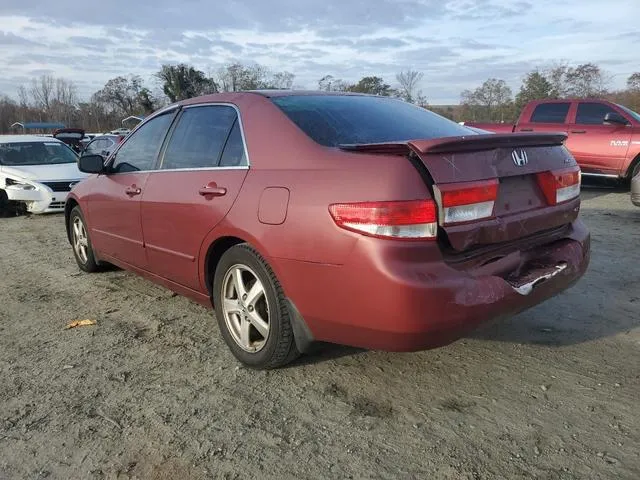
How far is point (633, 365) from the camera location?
3211mm

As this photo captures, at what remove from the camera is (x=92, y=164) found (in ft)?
15.4

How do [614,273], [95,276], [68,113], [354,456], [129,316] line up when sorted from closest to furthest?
1. [354,456]
2. [129,316]
3. [614,273]
4. [95,276]
5. [68,113]

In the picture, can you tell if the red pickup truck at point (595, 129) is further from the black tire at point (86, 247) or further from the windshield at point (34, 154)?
the windshield at point (34, 154)

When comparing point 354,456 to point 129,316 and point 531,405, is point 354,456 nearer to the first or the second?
point 531,405

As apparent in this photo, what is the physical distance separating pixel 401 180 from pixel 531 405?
4.42ft

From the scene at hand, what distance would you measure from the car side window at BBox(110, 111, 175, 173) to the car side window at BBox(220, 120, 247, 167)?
3.11 feet

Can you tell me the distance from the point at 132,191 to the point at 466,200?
9.04ft

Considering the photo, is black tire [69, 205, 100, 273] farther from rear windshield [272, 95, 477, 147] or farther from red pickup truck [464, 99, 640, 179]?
red pickup truck [464, 99, 640, 179]

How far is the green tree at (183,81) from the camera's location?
178 ft

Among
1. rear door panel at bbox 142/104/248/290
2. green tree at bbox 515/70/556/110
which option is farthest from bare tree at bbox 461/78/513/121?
rear door panel at bbox 142/104/248/290

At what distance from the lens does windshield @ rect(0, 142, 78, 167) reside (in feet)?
34.9

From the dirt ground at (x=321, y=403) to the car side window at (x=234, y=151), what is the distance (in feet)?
3.99

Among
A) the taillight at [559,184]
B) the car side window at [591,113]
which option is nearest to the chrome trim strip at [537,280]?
the taillight at [559,184]

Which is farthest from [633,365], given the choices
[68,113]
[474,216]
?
[68,113]
